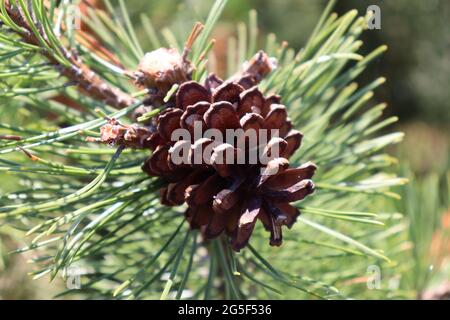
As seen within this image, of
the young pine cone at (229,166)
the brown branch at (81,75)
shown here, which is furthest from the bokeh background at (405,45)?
the young pine cone at (229,166)

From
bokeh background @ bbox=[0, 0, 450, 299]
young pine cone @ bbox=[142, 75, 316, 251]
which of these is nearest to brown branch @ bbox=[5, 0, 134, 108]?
young pine cone @ bbox=[142, 75, 316, 251]

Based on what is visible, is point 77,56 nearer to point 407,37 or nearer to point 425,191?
point 425,191

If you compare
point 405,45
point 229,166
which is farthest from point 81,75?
point 405,45

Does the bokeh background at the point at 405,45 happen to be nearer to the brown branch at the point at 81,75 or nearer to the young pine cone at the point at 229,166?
the brown branch at the point at 81,75

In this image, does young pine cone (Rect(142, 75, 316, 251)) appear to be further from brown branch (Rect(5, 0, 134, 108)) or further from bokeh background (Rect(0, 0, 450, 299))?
bokeh background (Rect(0, 0, 450, 299))

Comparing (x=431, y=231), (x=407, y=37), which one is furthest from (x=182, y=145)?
(x=407, y=37)
